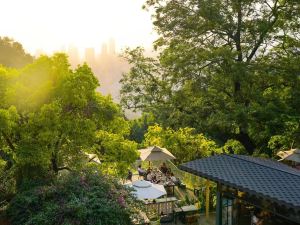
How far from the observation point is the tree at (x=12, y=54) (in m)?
44.6

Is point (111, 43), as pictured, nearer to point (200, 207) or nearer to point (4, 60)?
point (4, 60)

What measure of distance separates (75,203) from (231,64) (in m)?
9.91

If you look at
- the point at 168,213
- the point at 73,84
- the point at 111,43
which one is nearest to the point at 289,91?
the point at 168,213

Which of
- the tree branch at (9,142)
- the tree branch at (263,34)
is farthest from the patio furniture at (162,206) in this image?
the tree branch at (263,34)

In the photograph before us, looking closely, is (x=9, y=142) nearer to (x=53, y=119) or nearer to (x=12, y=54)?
(x=53, y=119)

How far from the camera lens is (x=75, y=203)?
35.5 ft

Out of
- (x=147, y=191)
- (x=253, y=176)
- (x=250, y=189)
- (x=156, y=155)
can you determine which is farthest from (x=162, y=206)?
(x=250, y=189)

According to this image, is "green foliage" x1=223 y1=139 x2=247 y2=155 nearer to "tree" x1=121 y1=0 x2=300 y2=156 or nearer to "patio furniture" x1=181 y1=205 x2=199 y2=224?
"tree" x1=121 y1=0 x2=300 y2=156

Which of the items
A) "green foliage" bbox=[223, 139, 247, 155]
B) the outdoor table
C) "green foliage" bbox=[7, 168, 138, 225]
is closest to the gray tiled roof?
"green foliage" bbox=[7, 168, 138, 225]

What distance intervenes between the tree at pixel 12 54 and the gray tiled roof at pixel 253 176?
37.2m

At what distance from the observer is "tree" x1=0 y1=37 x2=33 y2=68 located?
146ft

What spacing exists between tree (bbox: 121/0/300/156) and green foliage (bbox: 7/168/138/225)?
7050 millimetres

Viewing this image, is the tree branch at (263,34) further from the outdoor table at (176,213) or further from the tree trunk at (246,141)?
the outdoor table at (176,213)

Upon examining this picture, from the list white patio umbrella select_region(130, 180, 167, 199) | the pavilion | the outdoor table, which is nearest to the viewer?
the pavilion
